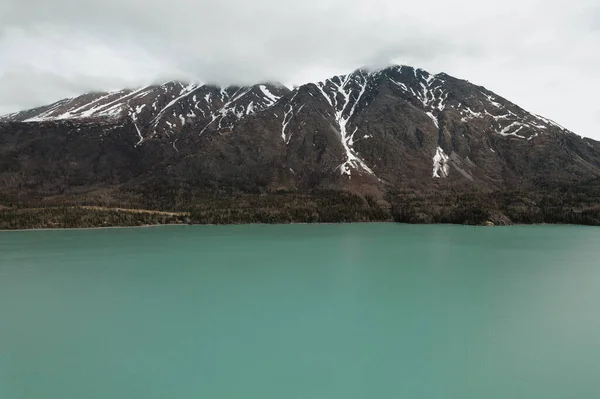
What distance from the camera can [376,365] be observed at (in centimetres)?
2856

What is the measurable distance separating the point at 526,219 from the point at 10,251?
15172 centimetres

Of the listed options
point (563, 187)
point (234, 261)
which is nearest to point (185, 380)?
point (234, 261)

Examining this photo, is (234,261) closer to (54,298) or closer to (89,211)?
(54,298)

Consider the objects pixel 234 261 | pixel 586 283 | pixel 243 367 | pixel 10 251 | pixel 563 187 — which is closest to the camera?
pixel 243 367

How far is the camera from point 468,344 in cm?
3219

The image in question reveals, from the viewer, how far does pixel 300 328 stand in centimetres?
3584

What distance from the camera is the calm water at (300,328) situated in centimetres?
2584

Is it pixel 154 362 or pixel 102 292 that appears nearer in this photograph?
pixel 154 362

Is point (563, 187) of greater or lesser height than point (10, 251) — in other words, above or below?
above

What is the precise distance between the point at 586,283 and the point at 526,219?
111 meters

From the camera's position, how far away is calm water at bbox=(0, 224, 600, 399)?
1017 inches

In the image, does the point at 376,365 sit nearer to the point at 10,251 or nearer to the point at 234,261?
the point at 234,261

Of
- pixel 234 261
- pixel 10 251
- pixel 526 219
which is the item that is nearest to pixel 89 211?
pixel 10 251

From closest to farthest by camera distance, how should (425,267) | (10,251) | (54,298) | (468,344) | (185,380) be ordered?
(185,380) < (468,344) < (54,298) < (425,267) < (10,251)
